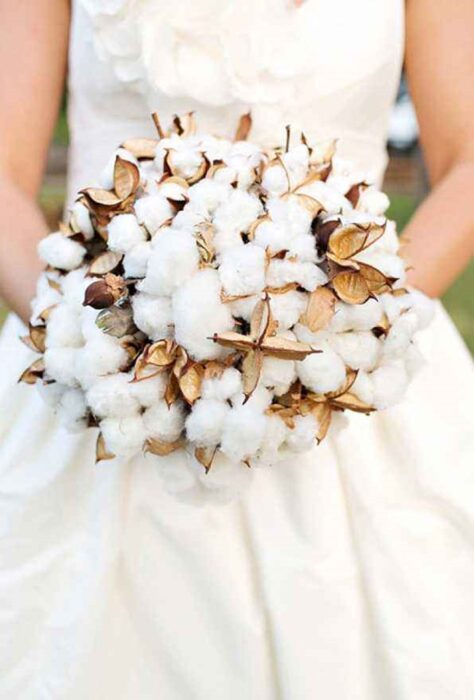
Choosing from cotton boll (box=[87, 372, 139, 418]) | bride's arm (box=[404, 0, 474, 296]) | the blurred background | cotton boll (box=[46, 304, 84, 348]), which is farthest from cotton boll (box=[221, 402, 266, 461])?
the blurred background

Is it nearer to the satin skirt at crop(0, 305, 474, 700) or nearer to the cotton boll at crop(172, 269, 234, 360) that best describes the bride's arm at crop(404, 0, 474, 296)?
the satin skirt at crop(0, 305, 474, 700)

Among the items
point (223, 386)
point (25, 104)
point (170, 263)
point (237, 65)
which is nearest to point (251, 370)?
point (223, 386)

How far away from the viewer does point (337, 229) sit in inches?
41.4

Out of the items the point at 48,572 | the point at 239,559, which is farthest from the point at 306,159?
the point at 48,572

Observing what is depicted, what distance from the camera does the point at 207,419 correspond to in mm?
1005

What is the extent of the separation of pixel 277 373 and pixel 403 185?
11764mm

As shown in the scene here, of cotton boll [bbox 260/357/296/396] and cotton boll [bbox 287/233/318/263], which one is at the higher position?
cotton boll [bbox 287/233/318/263]

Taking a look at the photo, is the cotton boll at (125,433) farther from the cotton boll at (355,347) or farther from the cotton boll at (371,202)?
the cotton boll at (371,202)

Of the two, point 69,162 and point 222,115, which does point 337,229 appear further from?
point 69,162

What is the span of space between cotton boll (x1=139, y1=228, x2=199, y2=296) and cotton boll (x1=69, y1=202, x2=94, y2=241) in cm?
17

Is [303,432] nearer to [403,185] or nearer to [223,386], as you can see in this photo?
[223,386]

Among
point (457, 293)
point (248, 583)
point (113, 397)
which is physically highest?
point (113, 397)

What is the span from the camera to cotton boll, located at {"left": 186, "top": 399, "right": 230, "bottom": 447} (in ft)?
3.30

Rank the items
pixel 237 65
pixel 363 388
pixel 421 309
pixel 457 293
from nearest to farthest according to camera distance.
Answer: pixel 363 388 < pixel 421 309 < pixel 237 65 < pixel 457 293
